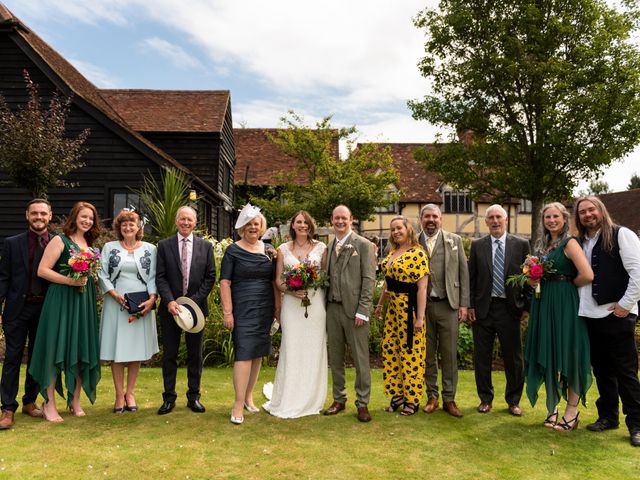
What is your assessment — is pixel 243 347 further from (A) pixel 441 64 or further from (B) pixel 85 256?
(A) pixel 441 64

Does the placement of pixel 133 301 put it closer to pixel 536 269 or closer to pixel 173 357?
pixel 173 357

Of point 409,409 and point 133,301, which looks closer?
point 133,301

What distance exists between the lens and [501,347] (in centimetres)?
560

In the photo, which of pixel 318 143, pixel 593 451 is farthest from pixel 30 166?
pixel 318 143

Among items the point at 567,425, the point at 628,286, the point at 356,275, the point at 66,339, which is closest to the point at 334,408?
the point at 356,275

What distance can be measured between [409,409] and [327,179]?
17949 mm

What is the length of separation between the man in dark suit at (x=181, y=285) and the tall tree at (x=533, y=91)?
1483 cm

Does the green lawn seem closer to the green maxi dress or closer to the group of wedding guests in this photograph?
the group of wedding guests

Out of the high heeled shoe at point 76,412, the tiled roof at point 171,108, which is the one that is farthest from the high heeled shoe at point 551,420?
the tiled roof at point 171,108

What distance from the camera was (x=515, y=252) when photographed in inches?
220

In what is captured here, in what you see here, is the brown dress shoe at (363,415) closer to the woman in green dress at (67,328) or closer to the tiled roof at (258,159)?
the woman in green dress at (67,328)

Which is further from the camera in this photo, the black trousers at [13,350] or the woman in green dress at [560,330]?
the black trousers at [13,350]

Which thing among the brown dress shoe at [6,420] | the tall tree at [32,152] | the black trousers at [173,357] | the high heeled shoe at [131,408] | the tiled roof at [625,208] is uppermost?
the tiled roof at [625,208]

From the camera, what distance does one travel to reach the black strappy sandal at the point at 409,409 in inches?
215
